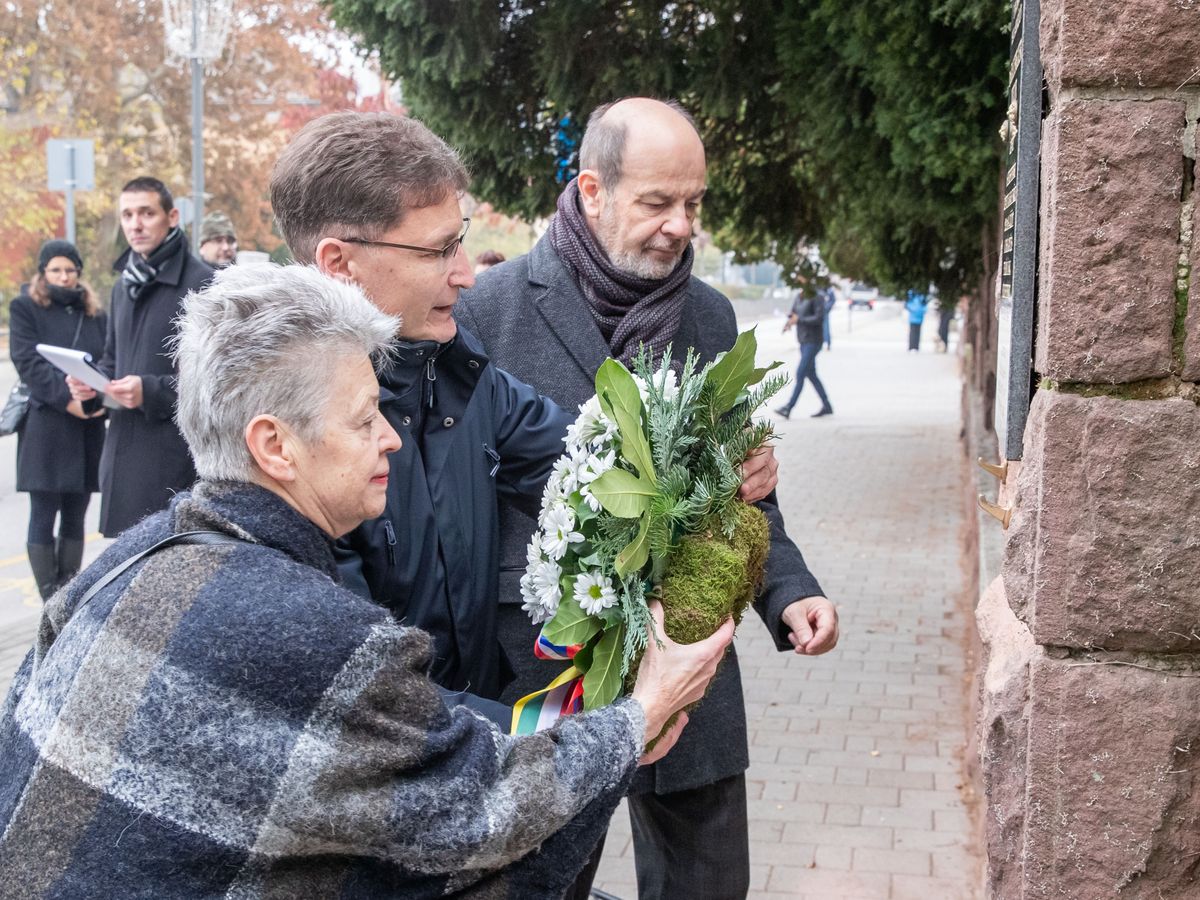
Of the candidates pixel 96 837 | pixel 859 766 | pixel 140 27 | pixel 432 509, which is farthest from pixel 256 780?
pixel 140 27

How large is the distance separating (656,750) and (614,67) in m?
4.63

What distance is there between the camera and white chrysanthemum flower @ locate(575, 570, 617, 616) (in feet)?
7.02

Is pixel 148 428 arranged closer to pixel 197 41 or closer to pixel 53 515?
pixel 53 515

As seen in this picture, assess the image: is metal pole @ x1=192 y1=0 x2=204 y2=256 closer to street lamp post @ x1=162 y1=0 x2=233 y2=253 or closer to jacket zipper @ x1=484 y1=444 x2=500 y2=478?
street lamp post @ x1=162 y1=0 x2=233 y2=253

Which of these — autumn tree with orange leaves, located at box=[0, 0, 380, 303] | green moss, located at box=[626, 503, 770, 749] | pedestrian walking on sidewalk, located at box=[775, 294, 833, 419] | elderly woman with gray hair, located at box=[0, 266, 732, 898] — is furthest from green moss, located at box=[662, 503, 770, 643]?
autumn tree with orange leaves, located at box=[0, 0, 380, 303]

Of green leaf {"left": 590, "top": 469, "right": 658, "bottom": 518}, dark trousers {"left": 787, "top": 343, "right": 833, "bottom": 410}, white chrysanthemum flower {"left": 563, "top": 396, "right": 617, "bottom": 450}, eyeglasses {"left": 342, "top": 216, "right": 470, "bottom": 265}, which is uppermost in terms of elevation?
eyeglasses {"left": 342, "top": 216, "right": 470, "bottom": 265}

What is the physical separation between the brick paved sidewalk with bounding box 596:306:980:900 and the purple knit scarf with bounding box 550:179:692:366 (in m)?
2.04

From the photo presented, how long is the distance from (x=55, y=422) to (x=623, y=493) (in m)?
5.20

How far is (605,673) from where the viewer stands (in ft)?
7.13

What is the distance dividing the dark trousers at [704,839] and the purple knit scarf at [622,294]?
0.93 m

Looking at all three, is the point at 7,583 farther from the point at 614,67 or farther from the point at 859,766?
the point at 859,766

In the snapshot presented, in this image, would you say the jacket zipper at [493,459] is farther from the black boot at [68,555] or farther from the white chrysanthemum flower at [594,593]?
the black boot at [68,555]

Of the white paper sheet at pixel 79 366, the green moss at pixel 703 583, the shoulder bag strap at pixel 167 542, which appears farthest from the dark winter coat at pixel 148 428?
the shoulder bag strap at pixel 167 542

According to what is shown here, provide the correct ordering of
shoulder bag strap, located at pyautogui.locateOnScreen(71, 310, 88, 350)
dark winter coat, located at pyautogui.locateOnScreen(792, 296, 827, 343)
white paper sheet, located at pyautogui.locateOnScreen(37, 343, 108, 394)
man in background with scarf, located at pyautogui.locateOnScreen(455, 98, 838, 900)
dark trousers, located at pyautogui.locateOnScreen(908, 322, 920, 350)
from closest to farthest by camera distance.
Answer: man in background with scarf, located at pyautogui.locateOnScreen(455, 98, 838, 900), white paper sheet, located at pyautogui.locateOnScreen(37, 343, 108, 394), shoulder bag strap, located at pyautogui.locateOnScreen(71, 310, 88, 350), dark winter coat, located at pyautogui.locateOnScreen(792, 296, 827, 343), dark trousers, located at pyautogui.locateOnScreen(908, 322, 920, 350)
